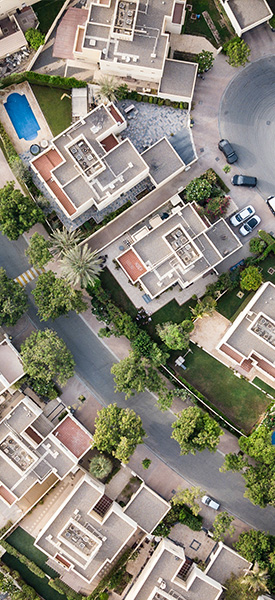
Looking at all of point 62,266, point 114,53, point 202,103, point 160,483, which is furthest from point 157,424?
point 114,53

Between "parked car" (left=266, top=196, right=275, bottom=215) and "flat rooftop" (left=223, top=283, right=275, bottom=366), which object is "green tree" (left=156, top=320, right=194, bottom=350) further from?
"parked car" (left=266, top=196, right=275, bottom=215)

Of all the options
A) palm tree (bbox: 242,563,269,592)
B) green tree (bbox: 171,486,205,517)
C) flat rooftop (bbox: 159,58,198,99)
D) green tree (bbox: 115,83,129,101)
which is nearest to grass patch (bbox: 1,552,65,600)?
green tree (bbox: 171,486,205,517)

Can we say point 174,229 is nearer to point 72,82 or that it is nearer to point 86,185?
point 86,185

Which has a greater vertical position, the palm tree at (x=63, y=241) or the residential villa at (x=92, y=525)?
the palm tree at (x=63, y=241)

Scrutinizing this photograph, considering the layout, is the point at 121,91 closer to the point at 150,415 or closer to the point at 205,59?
the point at 205,59

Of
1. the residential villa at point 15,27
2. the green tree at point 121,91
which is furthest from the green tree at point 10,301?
the residential villa at point 15,27

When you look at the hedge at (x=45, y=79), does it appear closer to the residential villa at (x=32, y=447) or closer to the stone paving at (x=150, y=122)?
the stone paving at (x=150, y=122)
